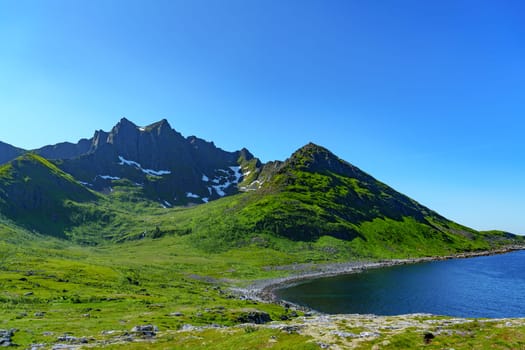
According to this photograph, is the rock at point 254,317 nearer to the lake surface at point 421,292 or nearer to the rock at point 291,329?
the rock at point 291,329

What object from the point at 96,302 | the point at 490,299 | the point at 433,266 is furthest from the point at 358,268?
the point at 96,302

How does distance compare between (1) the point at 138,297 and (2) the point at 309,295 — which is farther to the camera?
(2) the point at 309,295

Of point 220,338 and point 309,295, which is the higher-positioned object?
point 220,338

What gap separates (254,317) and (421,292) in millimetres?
77263

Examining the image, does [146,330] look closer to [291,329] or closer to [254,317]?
[291,329]

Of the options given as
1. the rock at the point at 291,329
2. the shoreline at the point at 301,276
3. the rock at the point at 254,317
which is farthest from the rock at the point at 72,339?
the shoreline at the point at 301,276

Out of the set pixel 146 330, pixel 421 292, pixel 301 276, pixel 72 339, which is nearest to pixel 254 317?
pixel 146 330

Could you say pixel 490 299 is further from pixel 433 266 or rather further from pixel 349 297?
pixel 433 266

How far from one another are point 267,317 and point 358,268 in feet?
374

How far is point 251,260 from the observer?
187 m

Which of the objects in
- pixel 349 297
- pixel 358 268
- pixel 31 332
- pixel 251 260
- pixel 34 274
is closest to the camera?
pixel 31 332

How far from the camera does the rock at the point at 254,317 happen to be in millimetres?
67512

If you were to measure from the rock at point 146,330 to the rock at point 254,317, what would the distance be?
19.0 m

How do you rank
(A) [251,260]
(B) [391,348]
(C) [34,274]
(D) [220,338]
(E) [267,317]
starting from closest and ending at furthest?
(B) [391,348] → (D) [220,338] → (E) [267,317] → (C) [34,274] → (A) [251,260]
